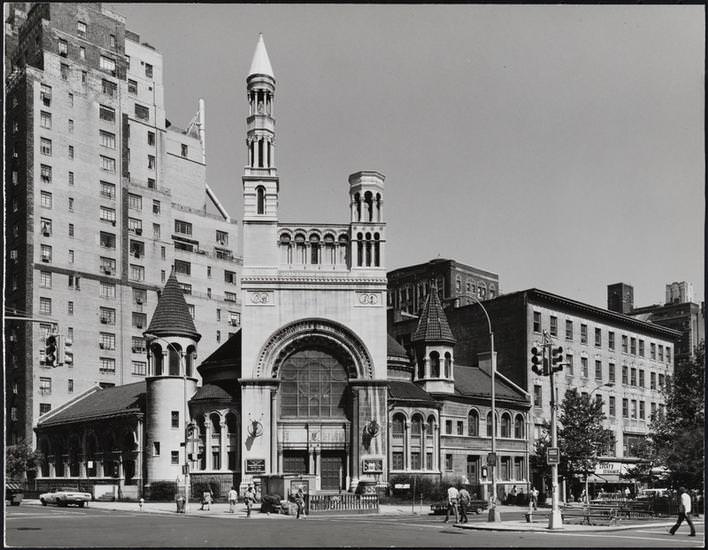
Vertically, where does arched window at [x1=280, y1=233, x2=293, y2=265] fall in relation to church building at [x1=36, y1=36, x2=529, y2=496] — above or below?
above

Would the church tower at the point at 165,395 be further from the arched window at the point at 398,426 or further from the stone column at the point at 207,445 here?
the arched window at the point at 398,426

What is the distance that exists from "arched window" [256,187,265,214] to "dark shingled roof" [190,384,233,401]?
13.0 m

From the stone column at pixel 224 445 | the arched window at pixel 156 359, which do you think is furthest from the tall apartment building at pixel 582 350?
the arched window at pixel 156 359

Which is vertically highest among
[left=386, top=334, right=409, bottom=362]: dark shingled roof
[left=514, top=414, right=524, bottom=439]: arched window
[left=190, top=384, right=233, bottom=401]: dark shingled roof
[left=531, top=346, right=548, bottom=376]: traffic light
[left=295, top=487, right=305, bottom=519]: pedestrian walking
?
[left=386, top=334, right=409, bottom=362]: dark shingled roof

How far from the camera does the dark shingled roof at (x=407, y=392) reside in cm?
7241

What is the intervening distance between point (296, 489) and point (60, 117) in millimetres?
60857

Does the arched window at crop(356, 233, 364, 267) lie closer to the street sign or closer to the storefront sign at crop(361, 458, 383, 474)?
the storefront sign at crop(361, 458, 383, 474)

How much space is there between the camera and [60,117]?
10156 cm

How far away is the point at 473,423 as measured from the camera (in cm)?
8031

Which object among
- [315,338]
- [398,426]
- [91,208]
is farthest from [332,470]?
[91,208]

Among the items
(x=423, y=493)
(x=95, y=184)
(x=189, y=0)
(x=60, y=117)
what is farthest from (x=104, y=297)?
(x=189, y=0)

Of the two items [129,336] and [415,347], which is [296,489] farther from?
[129,336]

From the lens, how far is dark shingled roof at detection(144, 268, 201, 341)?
7488 cm

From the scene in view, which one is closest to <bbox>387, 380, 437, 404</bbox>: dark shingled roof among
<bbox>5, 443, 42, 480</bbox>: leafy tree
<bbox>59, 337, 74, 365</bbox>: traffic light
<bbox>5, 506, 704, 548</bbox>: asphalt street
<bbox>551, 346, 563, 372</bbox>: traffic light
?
<bbox>5, 506, 704, 548</bbox>: asphalt street
